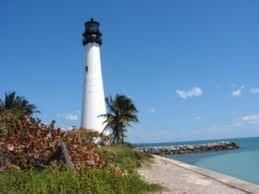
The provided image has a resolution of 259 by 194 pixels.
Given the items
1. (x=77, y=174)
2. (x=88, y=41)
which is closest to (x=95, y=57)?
(x=88, y=41)

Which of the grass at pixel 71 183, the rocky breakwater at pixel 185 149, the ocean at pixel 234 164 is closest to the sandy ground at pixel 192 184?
the grass at pixel 71 183

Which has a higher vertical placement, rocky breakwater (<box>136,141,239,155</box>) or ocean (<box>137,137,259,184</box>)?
rocky breakwater (<box>136,141,239,155</box>)

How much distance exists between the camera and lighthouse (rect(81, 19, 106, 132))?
35219 mm

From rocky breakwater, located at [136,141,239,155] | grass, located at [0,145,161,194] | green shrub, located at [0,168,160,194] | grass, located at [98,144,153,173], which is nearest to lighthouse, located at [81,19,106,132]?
grass, located at [98,144,153,173]

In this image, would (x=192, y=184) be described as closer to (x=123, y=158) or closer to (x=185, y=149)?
(x=123, y=158)

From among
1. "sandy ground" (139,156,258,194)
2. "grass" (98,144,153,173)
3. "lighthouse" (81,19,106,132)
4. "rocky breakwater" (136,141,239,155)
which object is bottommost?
"sandy ground" (139,156,258,194)

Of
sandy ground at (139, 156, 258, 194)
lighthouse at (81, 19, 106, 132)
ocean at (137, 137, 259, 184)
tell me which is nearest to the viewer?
sandy ground at (139, 156, 258, 194)

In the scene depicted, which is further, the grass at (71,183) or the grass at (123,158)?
the grass at (123,158)

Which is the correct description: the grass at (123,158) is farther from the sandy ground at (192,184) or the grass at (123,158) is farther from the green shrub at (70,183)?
the green shrub at (70,183)

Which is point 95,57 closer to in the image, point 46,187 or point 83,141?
point 83,141

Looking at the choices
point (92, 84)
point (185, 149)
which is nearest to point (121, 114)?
point (92, 84)

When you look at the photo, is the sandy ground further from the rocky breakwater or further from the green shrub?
the rocky breakwater

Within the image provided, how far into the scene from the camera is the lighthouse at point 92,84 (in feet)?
116

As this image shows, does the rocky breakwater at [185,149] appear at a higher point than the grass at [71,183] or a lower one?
higher
